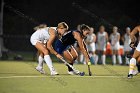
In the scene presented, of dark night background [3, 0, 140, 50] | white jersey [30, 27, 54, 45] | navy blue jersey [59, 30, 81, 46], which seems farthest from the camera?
dark night background [3, 0, 140, 50]

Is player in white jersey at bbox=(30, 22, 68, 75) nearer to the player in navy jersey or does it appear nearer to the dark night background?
the player in navy jersey

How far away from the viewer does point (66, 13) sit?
113 ft

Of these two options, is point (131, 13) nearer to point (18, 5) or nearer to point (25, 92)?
point (18, 5)

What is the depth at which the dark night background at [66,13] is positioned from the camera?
3256 centimetres

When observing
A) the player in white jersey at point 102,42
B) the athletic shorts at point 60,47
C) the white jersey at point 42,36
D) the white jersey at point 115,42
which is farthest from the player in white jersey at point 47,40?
the white jersey at point 115,42

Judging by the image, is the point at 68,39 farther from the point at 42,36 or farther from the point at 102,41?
the point at 102,41

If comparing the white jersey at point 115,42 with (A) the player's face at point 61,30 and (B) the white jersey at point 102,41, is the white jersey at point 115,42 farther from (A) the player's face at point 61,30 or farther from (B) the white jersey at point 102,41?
(A) the player's face at point 61,30

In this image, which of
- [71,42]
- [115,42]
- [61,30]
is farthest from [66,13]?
[61,30]

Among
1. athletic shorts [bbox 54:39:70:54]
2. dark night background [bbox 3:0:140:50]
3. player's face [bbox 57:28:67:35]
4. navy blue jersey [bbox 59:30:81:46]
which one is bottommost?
athletic shorts [bbox 54:39:70:54]

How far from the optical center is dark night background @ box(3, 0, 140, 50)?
107 feet

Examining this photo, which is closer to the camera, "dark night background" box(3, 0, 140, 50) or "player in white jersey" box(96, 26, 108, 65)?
"player in white jersey" box(96, 26, 108, 65)

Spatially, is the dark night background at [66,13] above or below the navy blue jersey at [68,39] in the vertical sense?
above

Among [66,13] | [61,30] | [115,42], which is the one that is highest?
[66,13]

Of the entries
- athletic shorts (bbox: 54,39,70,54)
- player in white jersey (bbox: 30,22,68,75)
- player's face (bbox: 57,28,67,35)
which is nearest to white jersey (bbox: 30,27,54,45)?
player in white jersey (bbox: 30,22,68,75)
